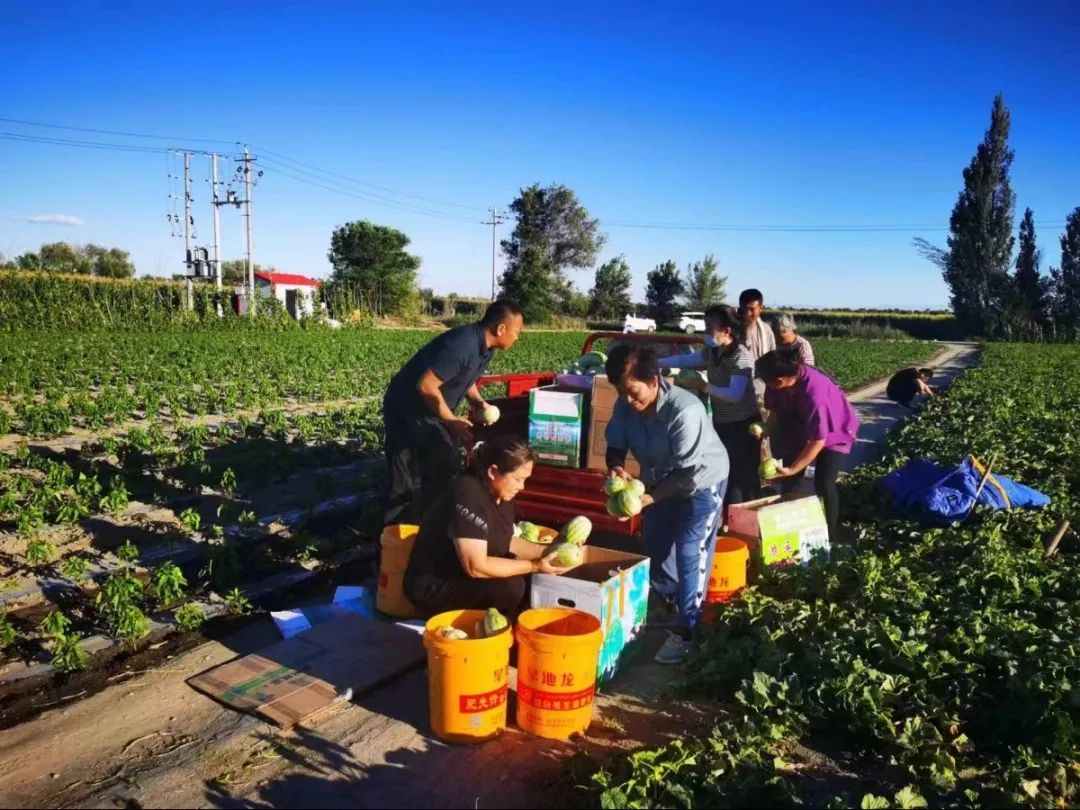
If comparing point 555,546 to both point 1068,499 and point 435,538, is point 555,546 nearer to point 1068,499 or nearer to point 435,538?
point 435,538

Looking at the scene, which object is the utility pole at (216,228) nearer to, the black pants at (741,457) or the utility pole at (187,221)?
the utility pole at (187,221)

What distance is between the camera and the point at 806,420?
6301 mm

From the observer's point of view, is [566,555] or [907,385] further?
[907,385]

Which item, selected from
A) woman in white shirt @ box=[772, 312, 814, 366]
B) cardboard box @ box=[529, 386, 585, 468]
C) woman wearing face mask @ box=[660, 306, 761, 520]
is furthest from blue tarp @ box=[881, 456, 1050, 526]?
cardboard box @ box=[529, 386, 585, 468]

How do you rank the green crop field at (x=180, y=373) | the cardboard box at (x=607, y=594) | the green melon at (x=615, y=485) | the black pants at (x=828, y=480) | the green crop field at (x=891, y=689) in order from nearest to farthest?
the green crop field at (x=891, y=689), the cardboard box at (x=607, y=594), the green melon at (x=615, y=485), the black pants at (x=828, y=480), the green crop field at (x=180, y=373)

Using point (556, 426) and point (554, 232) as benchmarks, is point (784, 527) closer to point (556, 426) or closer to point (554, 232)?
point (556, 426)

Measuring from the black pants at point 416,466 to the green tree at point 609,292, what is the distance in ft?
216

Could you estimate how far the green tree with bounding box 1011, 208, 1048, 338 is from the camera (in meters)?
61.5

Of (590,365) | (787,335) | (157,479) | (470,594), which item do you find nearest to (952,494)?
(787,335)

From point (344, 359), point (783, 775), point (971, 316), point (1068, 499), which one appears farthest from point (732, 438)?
point (971, 316)

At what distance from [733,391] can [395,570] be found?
3166mm

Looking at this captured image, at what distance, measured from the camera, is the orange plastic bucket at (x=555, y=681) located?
3.88 metres

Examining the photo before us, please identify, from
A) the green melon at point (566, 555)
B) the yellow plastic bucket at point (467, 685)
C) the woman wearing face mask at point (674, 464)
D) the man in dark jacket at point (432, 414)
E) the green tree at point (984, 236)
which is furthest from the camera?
the green tree at point (984, 236)

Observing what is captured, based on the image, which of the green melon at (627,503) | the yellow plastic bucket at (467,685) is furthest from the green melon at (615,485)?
the yellow plastic bucket at (467,685)
